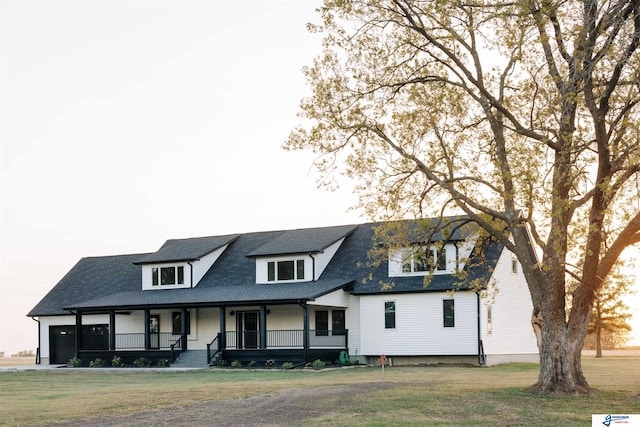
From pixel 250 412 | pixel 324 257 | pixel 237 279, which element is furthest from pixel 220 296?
pixel 250 412

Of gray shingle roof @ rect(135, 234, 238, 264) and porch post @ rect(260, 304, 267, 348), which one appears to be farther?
gray shingle roof @ rect(135, 234, 238, 264)

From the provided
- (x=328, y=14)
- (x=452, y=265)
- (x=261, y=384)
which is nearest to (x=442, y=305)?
(x=452, y=265)

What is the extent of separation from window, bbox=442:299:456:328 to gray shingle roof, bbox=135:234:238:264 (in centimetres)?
1390

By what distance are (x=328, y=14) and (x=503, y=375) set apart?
1482 centimetres

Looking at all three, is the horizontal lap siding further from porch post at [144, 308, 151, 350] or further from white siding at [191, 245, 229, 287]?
porch post at [144, 308, 151, 350]

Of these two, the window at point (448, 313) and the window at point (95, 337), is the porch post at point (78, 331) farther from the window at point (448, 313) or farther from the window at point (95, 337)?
the window at point (448, 313)

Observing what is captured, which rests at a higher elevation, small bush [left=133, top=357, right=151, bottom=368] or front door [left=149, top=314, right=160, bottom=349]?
front door [left=149, top=314, right=160, bottom=349]

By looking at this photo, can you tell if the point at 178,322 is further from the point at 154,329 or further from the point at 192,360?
the point at 192,360

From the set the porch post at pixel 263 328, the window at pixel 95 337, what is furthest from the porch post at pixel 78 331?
the porch post at pixel 263 328

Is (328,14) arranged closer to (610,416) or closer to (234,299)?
(610,416)

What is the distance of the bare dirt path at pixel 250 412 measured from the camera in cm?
1641

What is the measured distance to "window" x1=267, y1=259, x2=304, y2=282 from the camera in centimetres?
4062

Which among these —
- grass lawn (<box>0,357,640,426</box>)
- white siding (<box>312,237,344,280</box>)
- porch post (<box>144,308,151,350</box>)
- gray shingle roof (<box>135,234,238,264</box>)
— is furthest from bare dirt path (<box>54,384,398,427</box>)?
gray shingle roof (<box>135,234,238,264</box>)

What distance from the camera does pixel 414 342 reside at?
36.9 m
